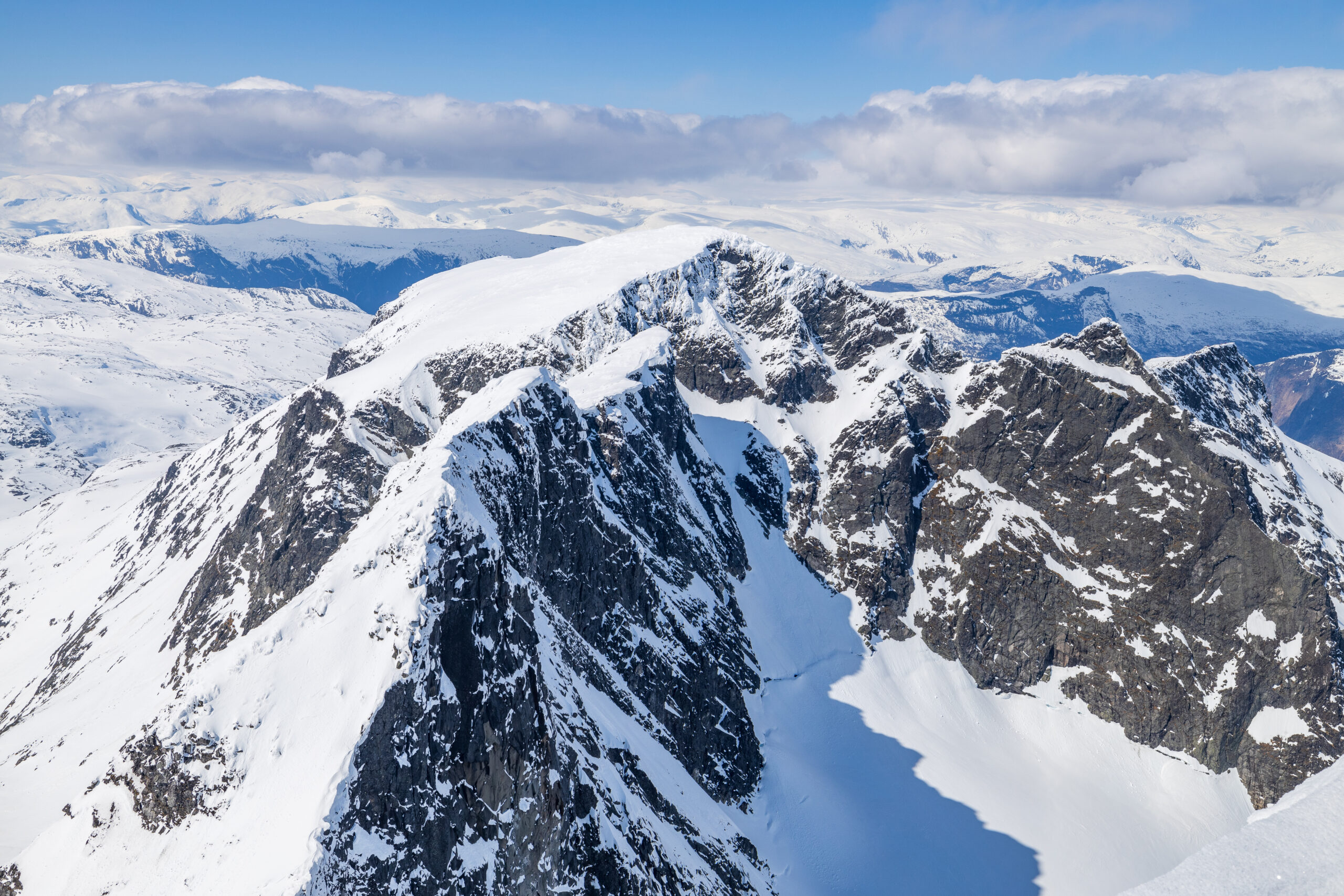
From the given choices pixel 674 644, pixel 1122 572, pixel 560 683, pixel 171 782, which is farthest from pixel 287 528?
pixel 1122 572

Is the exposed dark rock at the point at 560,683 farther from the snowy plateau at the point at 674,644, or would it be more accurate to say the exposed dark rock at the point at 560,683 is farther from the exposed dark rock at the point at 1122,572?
the exposed dark rock at the point at 1122,572

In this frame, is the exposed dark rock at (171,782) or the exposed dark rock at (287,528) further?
the exposed dark rock at (287,528)

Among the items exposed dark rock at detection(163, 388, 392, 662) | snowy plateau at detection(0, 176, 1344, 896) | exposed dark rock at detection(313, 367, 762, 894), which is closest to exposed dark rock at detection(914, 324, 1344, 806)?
snowy plateau at detection(0, 176, 1344, 896)

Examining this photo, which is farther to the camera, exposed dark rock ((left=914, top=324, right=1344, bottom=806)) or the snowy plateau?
exposed dark rock ((left=914, top=324, right=1344, bottom=806))

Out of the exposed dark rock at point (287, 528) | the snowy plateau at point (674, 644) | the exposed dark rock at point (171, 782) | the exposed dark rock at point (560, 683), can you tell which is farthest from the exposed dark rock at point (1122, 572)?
the exposed dark rock at point (171, 782)

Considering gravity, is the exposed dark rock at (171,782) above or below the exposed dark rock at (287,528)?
above

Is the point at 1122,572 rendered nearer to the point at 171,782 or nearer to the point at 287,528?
the point at 287,528

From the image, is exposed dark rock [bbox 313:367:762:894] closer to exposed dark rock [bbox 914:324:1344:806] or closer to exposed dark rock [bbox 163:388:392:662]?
exposed dark rock [bbox 163:388:392:662]

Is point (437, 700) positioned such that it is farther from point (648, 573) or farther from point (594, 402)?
point (594, 402)

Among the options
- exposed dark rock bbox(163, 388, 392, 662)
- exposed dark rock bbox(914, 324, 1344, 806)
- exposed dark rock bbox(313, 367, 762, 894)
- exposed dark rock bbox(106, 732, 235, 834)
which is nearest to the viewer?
exposed dark rock bbox(106, 732, 235, 834)
